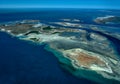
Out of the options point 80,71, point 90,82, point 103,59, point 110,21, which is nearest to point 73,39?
point 103,59

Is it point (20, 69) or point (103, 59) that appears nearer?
point (20, 69)

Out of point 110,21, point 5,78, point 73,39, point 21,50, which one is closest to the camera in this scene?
point 5,78

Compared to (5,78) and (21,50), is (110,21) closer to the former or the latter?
(21,50)

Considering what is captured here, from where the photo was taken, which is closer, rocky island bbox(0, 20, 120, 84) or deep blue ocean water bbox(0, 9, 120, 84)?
deep blue ocean water bbox(0, 9, 120, 84)

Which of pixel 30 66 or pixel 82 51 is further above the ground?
pixel 82 51

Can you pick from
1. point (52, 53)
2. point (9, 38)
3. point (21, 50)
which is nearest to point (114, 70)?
point (52, 53)

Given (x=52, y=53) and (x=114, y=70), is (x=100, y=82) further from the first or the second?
(x=52, y=53)

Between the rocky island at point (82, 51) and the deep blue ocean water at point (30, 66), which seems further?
the rocky island at point (82, 51)

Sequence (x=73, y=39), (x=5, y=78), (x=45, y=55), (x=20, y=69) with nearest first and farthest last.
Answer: (x=5, y=78) < (x=20, y=69) < (x=45, y=55) < (x=73, y=39)

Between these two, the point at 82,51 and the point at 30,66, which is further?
the point at 82,51
